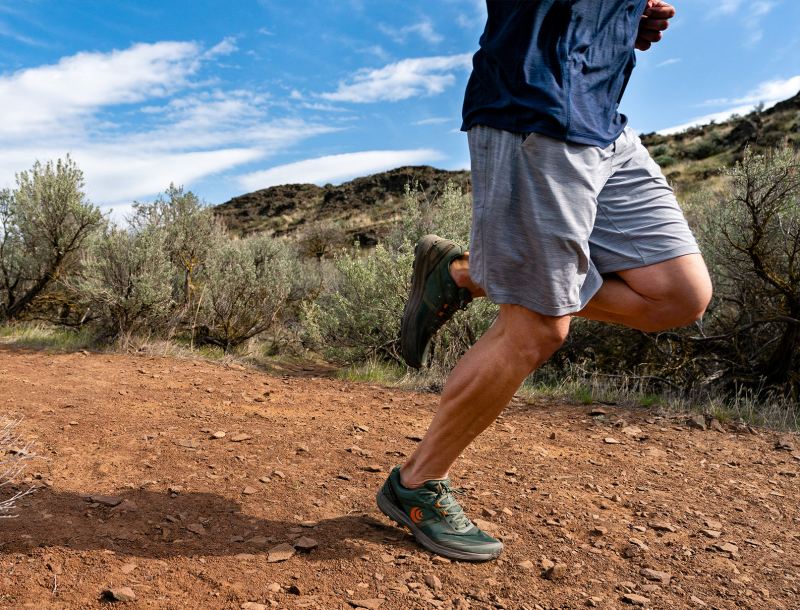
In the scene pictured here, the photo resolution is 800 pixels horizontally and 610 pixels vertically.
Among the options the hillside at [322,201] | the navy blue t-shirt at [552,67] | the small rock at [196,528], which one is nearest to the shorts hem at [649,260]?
the navy blue t-shirt at [552,67]

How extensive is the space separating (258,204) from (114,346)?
29.1 metres

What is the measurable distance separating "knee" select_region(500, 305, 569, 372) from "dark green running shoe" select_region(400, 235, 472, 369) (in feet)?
1.57

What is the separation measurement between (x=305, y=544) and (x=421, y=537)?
38 centimetres

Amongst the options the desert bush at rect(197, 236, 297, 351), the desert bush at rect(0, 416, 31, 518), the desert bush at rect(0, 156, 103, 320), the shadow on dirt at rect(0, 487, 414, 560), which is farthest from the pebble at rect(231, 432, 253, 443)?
the desert bush at rect(0, 156, 103, 320)

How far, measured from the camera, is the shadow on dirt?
2141 millimetres

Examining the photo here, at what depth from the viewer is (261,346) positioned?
8.38 meters

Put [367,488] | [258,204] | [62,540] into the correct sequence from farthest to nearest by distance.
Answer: [258,204], [367,488], [62,540]

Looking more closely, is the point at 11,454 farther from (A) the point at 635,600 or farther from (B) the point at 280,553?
(A) the point at 635,600

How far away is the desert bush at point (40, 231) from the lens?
8.35 meters

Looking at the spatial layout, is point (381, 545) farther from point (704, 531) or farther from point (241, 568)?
point (704, 531)

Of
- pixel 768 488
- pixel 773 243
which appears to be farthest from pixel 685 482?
pixel 773 243

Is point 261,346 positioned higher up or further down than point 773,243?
further down

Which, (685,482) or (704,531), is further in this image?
(685,482)

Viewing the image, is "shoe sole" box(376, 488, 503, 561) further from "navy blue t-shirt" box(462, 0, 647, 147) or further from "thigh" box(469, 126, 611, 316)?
"navy blue t-shirt" box(462, 0, 647, 147)
